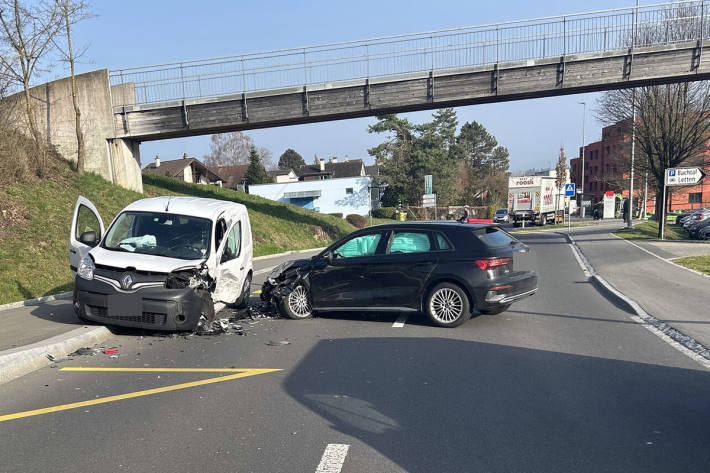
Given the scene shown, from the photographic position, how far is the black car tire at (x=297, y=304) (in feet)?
28.8

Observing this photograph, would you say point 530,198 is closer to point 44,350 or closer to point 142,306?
point 142,306

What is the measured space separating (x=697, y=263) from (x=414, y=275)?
11772 millimetres

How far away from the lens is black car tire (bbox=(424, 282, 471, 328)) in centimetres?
787

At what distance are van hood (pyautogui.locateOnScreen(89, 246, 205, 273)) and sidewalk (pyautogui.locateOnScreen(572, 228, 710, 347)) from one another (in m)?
7.19

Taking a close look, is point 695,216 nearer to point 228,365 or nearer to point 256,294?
point 256,294

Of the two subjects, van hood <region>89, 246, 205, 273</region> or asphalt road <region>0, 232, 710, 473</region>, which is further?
van hood <region>89, 246, 205, 273</region>

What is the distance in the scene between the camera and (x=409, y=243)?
835 centimetres

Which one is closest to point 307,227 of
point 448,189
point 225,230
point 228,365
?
point 225,230

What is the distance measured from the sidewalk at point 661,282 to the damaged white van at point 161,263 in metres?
6.88

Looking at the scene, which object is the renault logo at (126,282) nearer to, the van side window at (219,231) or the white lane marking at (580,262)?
the van side window at (219,231)

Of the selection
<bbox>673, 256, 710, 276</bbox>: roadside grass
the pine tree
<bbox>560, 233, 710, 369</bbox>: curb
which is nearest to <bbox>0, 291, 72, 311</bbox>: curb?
→ <bbox>560, 233, 710, 369</bbox>: curb

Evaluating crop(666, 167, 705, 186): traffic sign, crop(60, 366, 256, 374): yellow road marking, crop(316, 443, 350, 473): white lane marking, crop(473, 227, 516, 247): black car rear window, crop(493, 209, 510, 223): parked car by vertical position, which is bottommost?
crop(493, 209, 510, 223): parked car

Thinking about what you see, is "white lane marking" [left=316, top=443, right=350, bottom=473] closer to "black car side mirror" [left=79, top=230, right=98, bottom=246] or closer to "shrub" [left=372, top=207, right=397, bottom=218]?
"black car side mirror" [left=79, top=230, right=98, bottom=246]

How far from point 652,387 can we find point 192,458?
434cm
